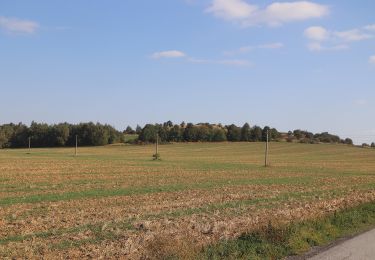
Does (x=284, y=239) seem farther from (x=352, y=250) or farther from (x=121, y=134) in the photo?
Answer: (x=121, y=134)

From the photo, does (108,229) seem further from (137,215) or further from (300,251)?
(300,251)

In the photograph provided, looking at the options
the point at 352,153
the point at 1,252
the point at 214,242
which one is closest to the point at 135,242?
the point at 214,242

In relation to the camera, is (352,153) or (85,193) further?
(352,153)

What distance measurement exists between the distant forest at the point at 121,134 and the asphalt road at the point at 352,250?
124 metres

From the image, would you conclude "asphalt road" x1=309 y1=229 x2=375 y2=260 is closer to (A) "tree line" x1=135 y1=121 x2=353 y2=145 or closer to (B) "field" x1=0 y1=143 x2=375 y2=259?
(B) "field" x1=0 y1=143 x2=375 y2=259

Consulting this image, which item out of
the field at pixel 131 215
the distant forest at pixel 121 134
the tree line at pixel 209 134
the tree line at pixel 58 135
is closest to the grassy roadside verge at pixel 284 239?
the field at pixel 131 215

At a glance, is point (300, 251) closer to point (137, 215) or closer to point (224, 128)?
point (137, 215)

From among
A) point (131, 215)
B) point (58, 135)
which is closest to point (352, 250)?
point (131, 215)

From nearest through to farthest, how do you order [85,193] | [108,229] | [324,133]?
[108,229]
[85,193]
[324,133]

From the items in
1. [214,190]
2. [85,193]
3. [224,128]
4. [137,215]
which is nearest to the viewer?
[137,215]

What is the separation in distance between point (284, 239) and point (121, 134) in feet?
442

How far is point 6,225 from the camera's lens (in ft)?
46.1

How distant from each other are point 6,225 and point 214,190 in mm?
13987

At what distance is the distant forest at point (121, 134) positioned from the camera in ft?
444
